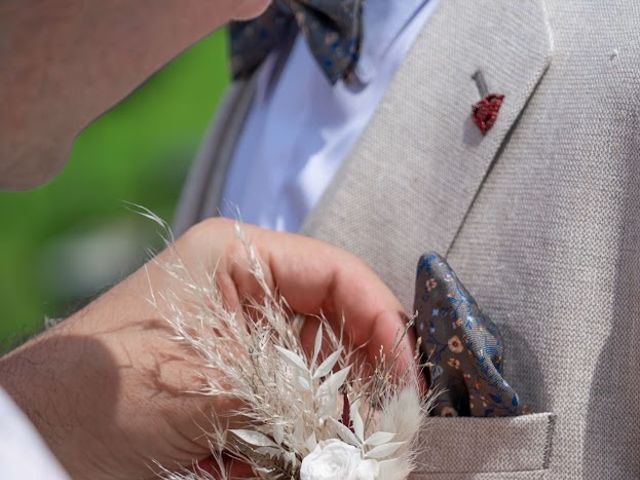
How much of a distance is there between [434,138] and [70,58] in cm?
41

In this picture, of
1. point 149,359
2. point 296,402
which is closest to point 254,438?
point 296,402

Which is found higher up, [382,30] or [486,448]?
[382,30]

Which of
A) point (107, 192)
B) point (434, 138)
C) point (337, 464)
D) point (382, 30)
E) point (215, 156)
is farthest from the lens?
point (107, 192)

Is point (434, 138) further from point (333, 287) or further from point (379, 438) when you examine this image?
point (379, 438)

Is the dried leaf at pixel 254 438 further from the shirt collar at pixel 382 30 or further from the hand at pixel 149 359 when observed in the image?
the shirt collar at pixel 382 30

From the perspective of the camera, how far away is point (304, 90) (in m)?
1.28

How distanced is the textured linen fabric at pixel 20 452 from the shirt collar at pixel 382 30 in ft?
2.66

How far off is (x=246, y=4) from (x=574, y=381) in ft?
1.53

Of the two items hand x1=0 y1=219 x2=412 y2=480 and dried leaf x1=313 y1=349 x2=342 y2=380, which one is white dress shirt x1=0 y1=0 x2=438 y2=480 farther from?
dried leaf x1=313 y1=349 x2=342 y2=380

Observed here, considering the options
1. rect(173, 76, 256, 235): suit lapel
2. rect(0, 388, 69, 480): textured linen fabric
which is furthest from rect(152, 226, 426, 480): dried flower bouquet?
rect(173, 76, 256, 235): suit lapel

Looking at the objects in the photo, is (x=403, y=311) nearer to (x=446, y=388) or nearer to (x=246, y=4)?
(x=446, y=388)

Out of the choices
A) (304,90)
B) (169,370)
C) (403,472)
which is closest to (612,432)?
(403,472)

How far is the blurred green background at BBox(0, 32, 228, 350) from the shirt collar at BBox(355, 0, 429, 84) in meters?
2.30

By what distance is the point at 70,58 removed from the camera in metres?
0.78
